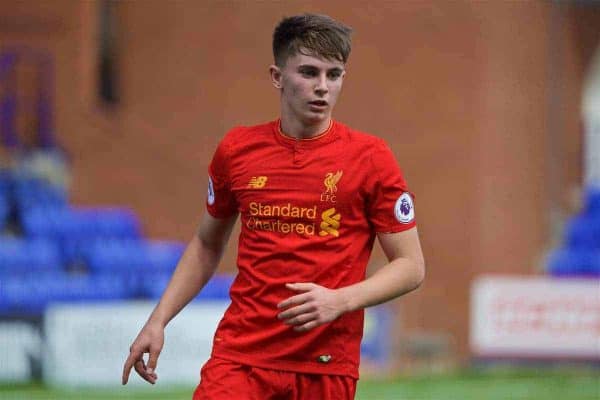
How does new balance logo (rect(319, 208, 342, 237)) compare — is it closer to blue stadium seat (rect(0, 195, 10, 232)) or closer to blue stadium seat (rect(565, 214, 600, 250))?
blue stadium seat (rect(0, 195, 10, 232))

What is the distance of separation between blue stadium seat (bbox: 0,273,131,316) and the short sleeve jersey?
9341mm

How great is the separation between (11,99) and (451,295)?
5836 millimetres

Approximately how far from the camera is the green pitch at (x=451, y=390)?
39.7 ft

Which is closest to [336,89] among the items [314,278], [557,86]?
[314,278]

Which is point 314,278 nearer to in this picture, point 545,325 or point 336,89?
point 336,89

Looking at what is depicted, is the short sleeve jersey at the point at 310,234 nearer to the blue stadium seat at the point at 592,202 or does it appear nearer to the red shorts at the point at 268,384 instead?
the red shorts at the point at 268,384

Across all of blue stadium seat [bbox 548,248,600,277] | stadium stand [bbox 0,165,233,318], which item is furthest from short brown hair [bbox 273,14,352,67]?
blue stadium seat [bbox 548,248,600,277]

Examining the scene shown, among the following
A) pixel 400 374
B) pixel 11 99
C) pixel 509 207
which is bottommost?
pixel 400 374

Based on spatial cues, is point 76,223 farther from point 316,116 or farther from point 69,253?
point 316,116

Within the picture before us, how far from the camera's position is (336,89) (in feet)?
14.4

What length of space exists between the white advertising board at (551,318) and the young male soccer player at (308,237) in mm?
10397

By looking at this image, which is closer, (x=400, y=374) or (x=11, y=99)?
(x=400, y=374)

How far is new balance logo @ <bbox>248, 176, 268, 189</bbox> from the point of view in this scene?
177 inches

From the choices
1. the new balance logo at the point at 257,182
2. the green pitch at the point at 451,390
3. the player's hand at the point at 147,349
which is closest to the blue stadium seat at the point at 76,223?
the green pitch at the point at 451,390
